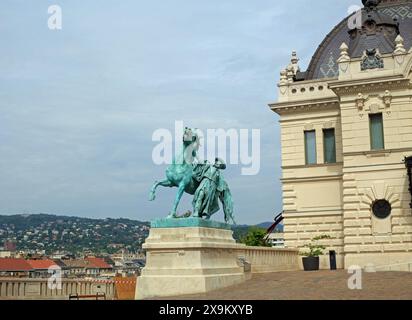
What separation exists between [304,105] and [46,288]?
22.0 meters

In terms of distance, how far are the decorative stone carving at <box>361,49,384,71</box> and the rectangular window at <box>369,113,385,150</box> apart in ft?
9.04

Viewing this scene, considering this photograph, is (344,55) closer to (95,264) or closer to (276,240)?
(95,264)

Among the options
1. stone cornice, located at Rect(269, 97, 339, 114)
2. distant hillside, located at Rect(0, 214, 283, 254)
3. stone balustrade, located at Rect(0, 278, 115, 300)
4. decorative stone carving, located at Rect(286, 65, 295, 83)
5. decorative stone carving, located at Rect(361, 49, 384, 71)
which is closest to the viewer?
stone balustrade, located at Rect(0, 278, 115, 300)

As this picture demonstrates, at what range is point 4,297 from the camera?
19375 millimetres

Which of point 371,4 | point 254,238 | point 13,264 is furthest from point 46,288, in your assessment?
point 254,238

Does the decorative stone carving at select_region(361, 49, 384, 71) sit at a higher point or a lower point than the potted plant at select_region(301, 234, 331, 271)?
higher

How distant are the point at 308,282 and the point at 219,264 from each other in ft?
12.3

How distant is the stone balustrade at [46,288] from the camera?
65.1ft

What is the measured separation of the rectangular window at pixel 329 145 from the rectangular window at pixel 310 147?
0.68 m

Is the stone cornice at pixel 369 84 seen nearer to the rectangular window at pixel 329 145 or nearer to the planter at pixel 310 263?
the rectangular window at pixel 329 145

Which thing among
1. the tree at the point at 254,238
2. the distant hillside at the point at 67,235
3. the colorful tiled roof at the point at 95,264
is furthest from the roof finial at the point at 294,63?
the distant hillside at the point at 67,235

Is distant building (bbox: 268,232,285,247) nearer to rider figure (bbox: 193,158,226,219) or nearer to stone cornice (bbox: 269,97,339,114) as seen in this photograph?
stone cornice (bbox: 269,97,339,114)

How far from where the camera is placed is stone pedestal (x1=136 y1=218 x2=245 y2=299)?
2153cm

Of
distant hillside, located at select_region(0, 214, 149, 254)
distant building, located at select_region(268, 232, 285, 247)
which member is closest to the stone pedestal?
distant building, located at select_region(268, 232, 285, 247)
